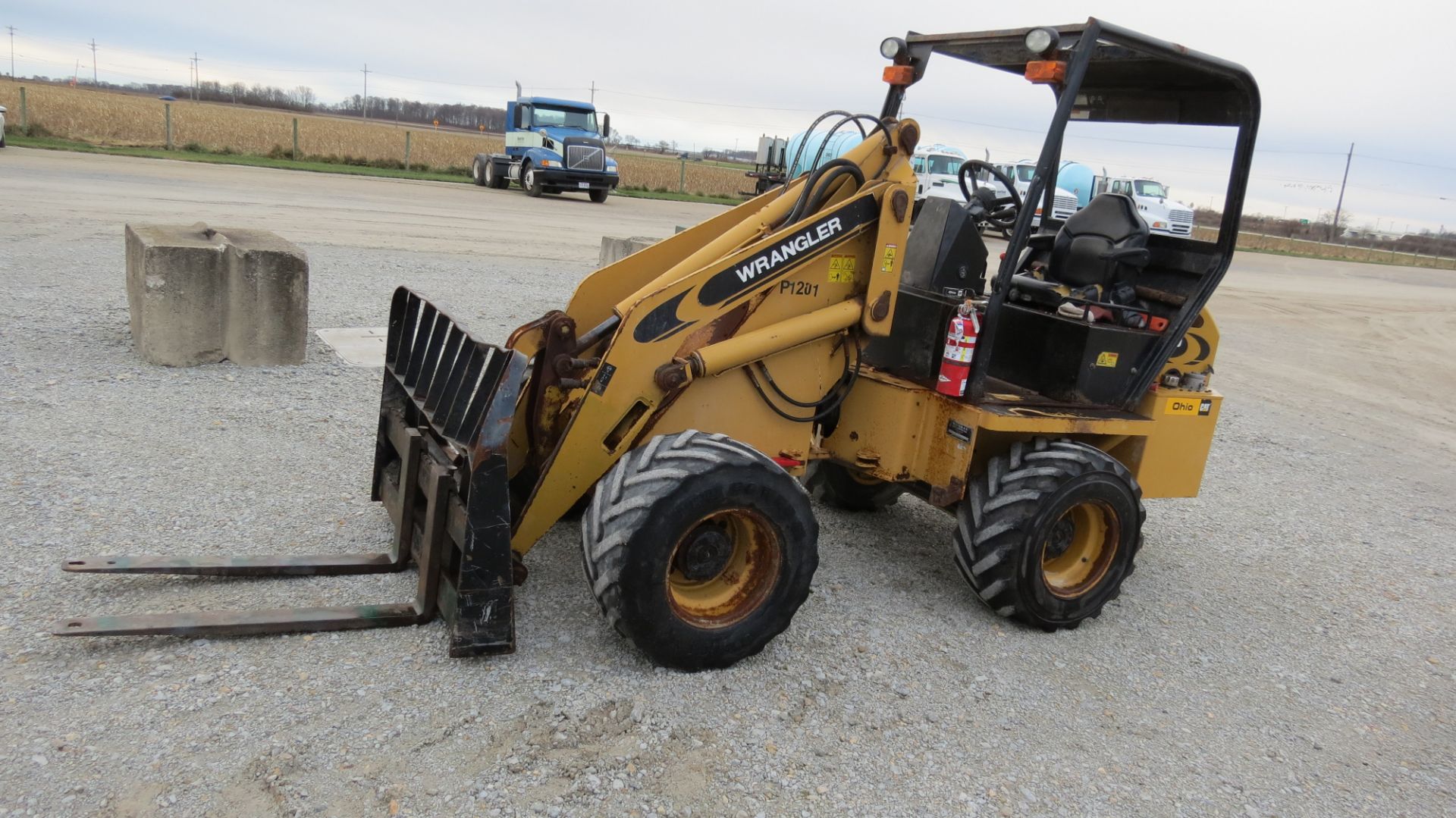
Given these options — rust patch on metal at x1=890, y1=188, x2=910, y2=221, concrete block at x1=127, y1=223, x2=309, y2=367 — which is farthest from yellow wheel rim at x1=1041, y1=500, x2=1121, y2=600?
concrete block at x1=127, y1=223, x2=309, y2=367

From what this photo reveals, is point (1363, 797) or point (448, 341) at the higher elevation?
point (448, 341)

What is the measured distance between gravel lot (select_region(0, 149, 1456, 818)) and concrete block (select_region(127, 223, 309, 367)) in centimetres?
21

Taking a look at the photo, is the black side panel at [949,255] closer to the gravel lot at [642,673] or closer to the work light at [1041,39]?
the work light at [1041,39]

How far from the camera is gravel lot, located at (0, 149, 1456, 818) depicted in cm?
319

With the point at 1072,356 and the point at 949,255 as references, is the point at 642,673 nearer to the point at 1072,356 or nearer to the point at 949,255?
the point at 949,255

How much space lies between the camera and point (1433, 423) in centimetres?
1080

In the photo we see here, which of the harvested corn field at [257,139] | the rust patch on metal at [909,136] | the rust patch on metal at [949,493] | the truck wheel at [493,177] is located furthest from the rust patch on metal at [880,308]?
the harvested corn field at [257,139]

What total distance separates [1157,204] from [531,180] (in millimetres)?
18599

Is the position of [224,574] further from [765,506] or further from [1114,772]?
[1114,772]

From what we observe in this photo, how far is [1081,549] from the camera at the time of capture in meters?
4.91

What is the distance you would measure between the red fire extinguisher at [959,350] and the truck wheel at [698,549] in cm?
101

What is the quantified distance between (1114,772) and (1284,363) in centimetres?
1178

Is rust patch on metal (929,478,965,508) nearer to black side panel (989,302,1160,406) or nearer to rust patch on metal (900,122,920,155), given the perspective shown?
black side panel (989,302,1160,406)

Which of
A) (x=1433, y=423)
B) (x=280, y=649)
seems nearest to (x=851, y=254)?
(x=280, y=649)
